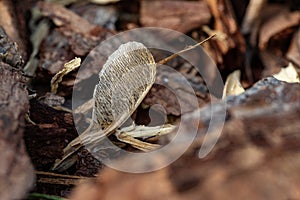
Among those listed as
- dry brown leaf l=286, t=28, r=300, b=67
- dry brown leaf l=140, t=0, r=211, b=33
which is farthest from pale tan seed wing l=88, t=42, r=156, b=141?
dry brown leaf l=286, t=28, r=300, b=67

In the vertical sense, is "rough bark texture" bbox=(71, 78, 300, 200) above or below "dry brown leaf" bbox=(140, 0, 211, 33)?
above

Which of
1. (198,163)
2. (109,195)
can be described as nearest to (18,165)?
(109,195)

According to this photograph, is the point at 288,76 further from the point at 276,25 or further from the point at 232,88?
the point at 276,25

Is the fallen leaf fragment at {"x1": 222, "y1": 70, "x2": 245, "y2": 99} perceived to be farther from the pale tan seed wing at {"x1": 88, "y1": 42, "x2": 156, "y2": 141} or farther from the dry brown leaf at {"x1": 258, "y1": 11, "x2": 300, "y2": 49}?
the dry brown leaf at {"x1": 258, "y1": 11, "x2": 300, "y2": 49}

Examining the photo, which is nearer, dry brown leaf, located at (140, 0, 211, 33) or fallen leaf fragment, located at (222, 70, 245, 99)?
fallen leaf fragment, located at (222, 70, 245, 99)

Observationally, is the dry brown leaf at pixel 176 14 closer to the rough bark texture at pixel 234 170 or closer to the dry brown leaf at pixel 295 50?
the dry brown leaf at pixel 295 50

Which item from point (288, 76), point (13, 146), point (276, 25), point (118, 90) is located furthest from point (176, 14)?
point (13, 146)

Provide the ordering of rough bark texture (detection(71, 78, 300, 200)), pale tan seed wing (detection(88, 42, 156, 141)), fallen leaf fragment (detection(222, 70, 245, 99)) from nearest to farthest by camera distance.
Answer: rough bark texture (detection(71, 78, 300, 200)), pale tan seed wing (detection(88, 42, 156, 141)), fallen leaf fragment (detection(222, 70, 245, 99))
